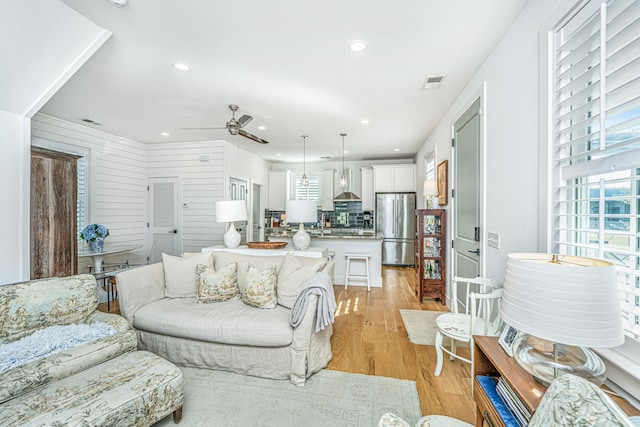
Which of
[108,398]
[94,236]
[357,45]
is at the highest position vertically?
[357,45]

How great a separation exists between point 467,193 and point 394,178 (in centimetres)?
391

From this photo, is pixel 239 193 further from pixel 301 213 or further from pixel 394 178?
pixel 394 178

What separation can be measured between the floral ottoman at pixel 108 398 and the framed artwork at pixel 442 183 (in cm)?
369

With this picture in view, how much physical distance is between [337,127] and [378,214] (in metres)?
2.99

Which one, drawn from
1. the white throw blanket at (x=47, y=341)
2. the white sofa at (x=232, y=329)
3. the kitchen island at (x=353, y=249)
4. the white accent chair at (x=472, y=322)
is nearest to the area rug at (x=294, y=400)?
the white sofa at (x=232, y=329)

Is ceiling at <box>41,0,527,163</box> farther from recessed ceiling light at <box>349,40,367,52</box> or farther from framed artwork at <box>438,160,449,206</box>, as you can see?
framed artwork at <box>438,160,449,206</box>

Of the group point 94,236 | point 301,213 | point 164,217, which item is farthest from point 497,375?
point 164,217

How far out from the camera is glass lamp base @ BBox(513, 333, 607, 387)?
1.00 m

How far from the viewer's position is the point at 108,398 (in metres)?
1.44

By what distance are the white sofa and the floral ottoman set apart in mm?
515

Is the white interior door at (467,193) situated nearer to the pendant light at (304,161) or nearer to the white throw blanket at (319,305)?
the white throw blanket at (319,305)

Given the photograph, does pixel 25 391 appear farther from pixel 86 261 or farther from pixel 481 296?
pixel 86 261

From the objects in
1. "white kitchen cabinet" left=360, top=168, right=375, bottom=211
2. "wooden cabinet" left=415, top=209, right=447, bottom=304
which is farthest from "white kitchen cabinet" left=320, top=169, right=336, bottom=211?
"wooden cabinet" left=415, top=209, right=447, bottom=304

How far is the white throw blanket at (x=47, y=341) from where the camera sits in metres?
1.63
